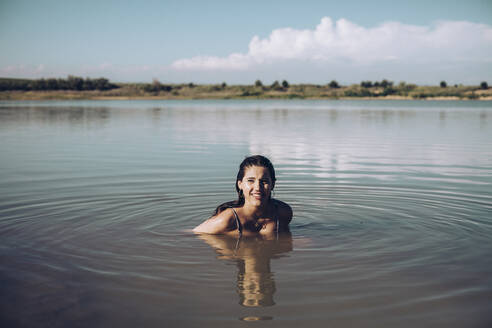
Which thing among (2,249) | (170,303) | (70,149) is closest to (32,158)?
(70,149)

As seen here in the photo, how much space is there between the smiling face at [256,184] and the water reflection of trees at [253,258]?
27.0 inches

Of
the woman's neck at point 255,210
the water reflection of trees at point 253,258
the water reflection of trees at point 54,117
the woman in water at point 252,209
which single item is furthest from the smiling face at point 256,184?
the water reflection of trees at point 54,117

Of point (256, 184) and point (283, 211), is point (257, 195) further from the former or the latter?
point (283, 211)

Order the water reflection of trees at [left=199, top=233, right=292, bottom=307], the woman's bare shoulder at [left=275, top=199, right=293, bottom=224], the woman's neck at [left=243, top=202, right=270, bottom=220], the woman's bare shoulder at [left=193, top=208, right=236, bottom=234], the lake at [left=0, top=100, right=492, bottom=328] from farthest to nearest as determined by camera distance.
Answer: the woman's bare shoulder at [left=275, top=199, right=293, bottom=224] < the woman's bare shoulder at [left=193, top=208, right=236, bottom=234] < the woman's neck at [left=243, top=202, right=270, bottom=220] < the water reflection of trees at [left=199, top=233, right=292, bottom=307] < the lake at [left=0, top=100, right=492, bottom=328]

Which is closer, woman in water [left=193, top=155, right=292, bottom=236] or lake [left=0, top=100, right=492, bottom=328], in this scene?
lake [left=0, top=100, right=492, bottom=328]

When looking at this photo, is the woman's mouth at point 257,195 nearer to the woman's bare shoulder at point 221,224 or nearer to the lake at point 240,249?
the woman's bare shoulder at point 221,224

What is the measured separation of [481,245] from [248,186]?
3.43 m

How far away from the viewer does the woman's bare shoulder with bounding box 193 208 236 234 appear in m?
7.32

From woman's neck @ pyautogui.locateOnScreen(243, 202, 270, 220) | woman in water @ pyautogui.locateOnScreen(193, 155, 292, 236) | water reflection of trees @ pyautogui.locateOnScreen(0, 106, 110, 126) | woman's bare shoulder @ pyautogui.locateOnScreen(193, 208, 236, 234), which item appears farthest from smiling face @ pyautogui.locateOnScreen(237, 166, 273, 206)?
water reflection of trees @ pyautogui.locateOnScreen(0, 106, 110, 126)

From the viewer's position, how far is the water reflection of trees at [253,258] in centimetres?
528

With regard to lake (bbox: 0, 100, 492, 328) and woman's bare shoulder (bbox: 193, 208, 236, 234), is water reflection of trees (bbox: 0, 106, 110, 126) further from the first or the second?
woman's bare shoulder (bbox: 193, 208, 236, 234)

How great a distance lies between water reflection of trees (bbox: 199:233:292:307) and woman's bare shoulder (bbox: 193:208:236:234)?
92 millimetres

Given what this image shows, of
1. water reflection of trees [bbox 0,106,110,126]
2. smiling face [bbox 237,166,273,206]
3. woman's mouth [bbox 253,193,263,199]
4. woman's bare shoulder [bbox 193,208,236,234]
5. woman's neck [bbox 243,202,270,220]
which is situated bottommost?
woman's bare shoulder [bbox 193,208,236,234]

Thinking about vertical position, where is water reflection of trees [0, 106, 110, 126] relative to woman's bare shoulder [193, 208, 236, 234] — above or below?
above
